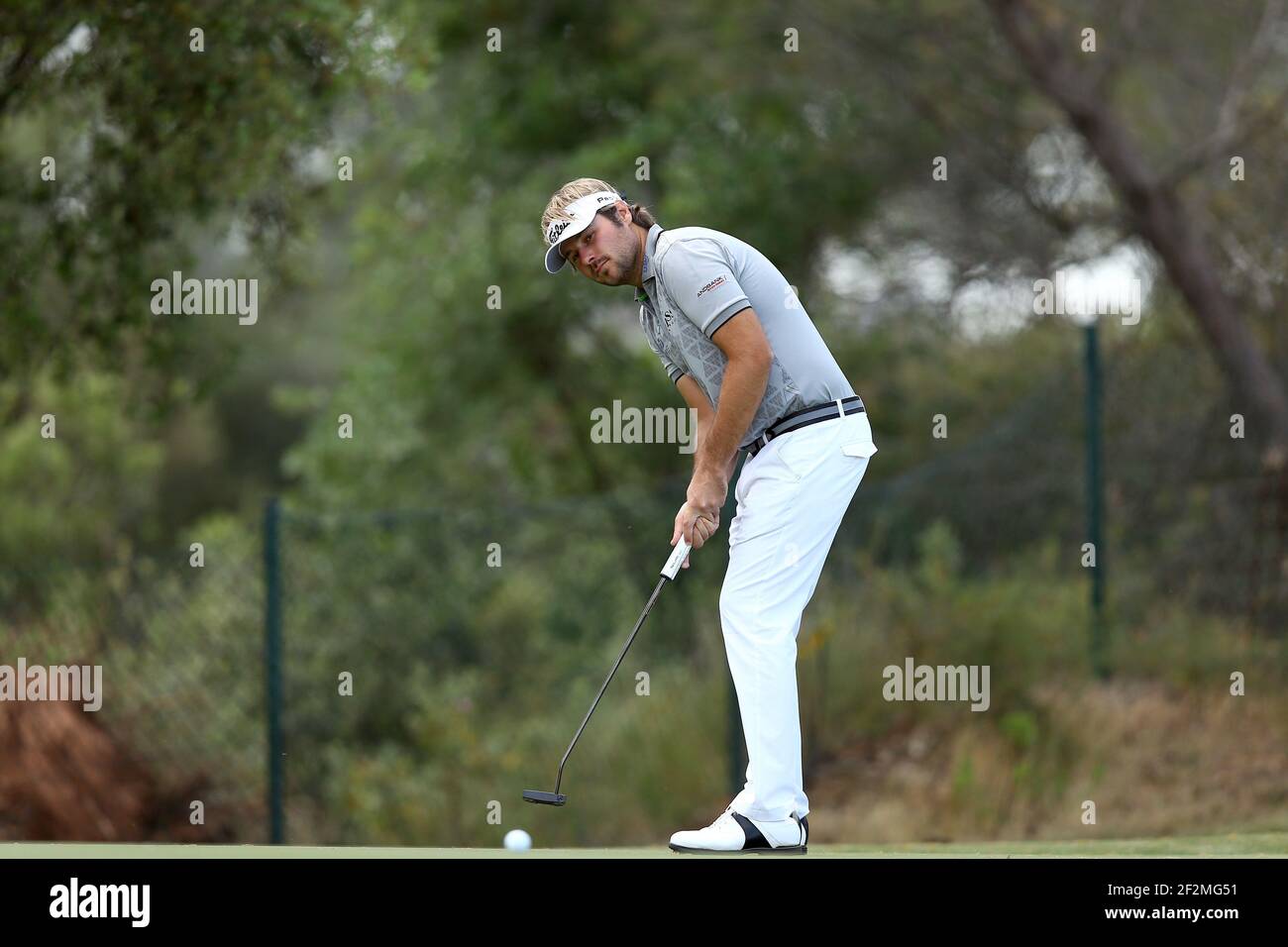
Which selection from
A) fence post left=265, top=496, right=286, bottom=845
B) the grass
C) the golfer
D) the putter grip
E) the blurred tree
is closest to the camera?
the grass

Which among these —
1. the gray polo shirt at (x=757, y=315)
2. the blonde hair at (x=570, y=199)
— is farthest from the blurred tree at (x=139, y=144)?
the gray polo shirt at (x=757, y=315)

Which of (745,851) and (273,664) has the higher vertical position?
(273,664)

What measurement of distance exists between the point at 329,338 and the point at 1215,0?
19.9 meters

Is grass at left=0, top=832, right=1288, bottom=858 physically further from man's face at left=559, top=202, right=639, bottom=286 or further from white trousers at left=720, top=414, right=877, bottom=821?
man's face at left=559, top=202, right=639, bottom=286

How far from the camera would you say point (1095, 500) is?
34.2 feet

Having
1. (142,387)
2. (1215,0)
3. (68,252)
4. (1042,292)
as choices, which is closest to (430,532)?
(142,387)

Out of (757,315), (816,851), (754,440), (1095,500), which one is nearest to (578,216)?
(757,315)

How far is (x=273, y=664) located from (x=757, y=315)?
4.86m

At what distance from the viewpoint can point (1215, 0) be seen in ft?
47.8

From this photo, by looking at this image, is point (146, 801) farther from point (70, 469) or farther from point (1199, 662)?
point (70, 469)

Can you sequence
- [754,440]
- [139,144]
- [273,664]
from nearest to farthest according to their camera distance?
[754,440] → [139,144] → [273,664]

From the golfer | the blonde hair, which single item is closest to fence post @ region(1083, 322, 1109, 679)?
the golfer

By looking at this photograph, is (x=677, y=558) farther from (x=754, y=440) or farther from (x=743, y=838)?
(x=743, y=838)

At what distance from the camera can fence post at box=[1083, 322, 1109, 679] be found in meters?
10.2
